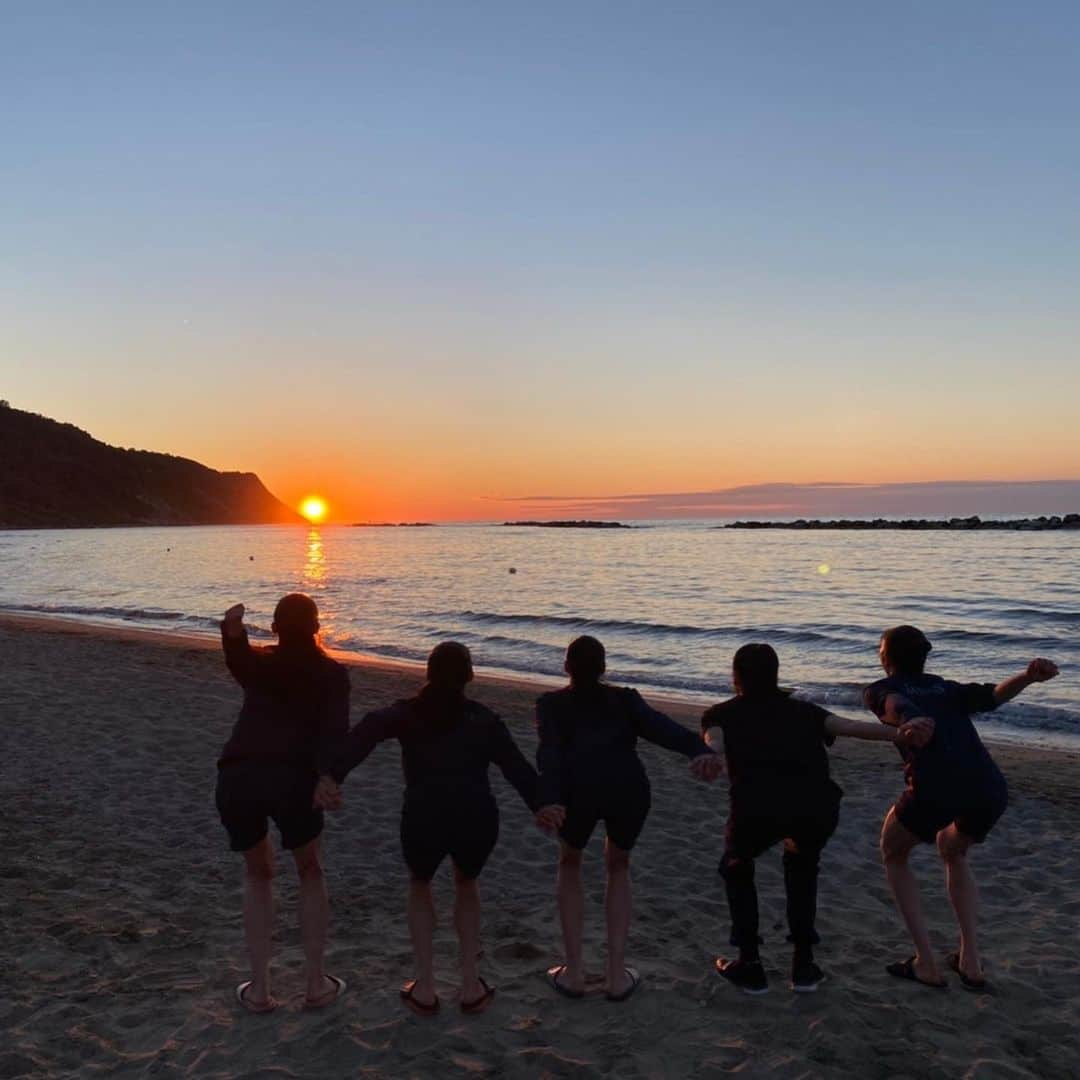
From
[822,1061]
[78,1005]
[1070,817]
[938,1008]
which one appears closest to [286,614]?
[78,1005]

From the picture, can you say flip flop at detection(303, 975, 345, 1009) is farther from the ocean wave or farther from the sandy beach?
the ocean wave

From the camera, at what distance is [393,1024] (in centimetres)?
455

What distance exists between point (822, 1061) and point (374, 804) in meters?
5.15

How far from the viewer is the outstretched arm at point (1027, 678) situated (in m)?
4.23

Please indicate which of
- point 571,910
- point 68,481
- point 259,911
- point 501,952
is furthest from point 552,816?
point 68,481

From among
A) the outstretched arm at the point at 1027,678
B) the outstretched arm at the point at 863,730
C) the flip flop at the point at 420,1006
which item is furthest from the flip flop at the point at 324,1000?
the outstretched arm at the point at 1027,678

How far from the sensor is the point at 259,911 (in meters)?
4.50

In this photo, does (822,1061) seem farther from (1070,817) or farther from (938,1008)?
(1070,817)

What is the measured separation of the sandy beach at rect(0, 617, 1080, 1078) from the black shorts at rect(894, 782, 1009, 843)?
0.98 metres

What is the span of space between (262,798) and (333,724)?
47cm

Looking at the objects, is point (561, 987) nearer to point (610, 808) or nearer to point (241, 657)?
point (610, 808)

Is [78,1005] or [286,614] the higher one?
[286,614]

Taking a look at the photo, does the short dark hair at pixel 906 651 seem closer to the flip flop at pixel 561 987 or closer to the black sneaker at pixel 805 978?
the black sneaker at pixel 805 978

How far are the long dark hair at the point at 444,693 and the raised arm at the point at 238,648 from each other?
782mm
